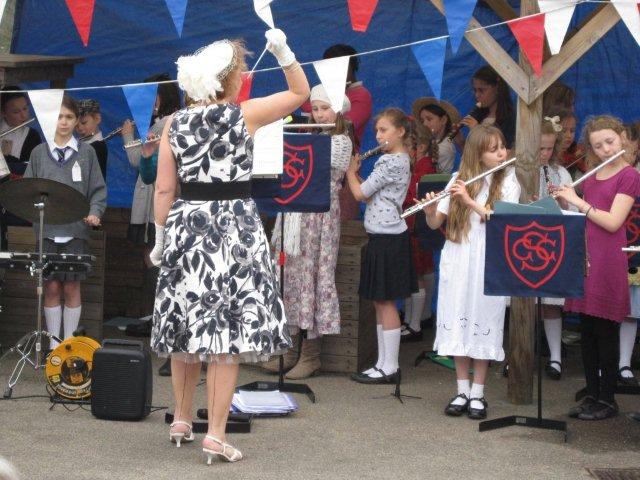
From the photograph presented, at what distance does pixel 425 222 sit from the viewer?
7109 millimetres

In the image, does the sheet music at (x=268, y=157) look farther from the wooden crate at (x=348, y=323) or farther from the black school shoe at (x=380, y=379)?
the black school shoe at (x=380, y=379)

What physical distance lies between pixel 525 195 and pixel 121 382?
2379 mm

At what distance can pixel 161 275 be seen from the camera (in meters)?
5.17

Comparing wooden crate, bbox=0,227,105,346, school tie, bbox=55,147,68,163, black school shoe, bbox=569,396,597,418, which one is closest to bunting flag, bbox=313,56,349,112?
school tie, bbox=55,147,68,163

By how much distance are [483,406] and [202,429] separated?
1546 millimetres

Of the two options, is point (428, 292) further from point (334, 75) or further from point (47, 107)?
point (47, 107)

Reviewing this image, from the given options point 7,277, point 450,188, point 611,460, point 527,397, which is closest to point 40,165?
point 7,277

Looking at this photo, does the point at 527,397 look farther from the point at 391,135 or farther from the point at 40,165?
the point at 40,165

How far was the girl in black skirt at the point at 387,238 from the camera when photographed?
6.88 metres

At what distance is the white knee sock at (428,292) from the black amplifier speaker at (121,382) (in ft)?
10.4

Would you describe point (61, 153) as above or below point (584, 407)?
above

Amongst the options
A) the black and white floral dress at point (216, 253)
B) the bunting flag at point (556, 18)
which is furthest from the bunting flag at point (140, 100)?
the bunting flag at point (556, 18)

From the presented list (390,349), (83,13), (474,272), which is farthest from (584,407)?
(83,13)

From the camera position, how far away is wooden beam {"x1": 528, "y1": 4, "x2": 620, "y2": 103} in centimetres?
601
